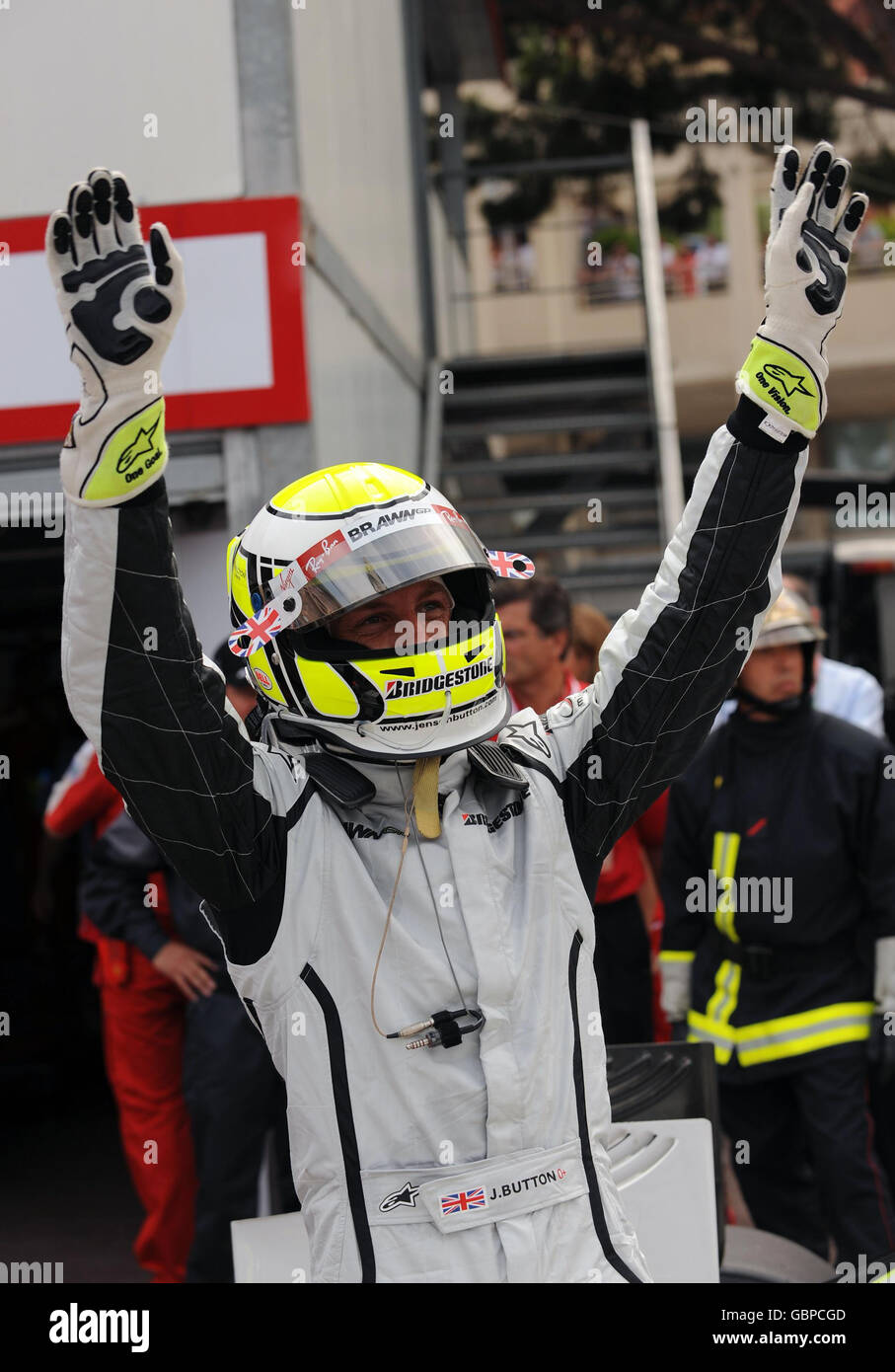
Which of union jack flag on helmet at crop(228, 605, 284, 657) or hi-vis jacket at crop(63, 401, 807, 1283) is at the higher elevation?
union jack flag on helmet at crop(228, 605, 284, 657)

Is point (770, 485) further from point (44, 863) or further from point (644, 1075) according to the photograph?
point (44, 863)

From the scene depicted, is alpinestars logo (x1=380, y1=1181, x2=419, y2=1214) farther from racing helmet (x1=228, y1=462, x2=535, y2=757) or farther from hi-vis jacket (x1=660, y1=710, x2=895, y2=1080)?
hi-vis jacket (x1=660, y1=710, x2=895, y2=1080)

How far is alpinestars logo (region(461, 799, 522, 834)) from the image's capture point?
7.07 feet

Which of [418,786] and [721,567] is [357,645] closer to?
[418,786]

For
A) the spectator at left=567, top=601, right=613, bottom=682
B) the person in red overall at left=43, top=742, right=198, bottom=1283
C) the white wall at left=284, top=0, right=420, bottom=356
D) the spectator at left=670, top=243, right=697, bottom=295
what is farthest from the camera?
the spectator at left=670, top=243, right=697, bottom=295

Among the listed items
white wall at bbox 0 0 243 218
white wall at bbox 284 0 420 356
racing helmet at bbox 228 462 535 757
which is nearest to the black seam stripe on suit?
racing helmet at bbox 228 462 535 757

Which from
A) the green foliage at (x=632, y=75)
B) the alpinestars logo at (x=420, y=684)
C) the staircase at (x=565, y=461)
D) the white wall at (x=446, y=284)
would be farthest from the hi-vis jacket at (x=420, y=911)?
the green foliage at (x=632, y=75)

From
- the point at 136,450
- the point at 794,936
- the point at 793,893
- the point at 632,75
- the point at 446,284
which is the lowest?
the point at 794,936

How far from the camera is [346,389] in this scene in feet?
19.7

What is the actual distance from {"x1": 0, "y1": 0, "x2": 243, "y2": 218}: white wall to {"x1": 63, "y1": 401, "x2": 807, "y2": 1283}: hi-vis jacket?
10.8 ft

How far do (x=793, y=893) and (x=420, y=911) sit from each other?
246 cm

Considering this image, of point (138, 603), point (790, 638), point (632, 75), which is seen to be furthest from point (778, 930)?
point (632, 75)

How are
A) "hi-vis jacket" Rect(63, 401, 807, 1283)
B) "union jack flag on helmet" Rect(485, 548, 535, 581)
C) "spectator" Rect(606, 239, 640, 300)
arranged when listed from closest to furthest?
"hi-vis jacket" Rect(63, 401, 807, 1283)
"union jack flag on helmet" Rect(485, 548, 535, 581)
"spectator" Rect(606, 239, 640, 300)
